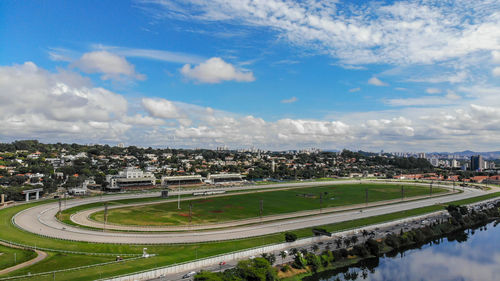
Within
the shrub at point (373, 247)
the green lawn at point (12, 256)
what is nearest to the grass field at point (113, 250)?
the green lawn at point (12, 256)

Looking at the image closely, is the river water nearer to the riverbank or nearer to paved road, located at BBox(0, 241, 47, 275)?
the riverbank

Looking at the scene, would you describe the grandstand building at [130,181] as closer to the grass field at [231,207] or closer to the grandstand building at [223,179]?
the grandstand building at [223,179]

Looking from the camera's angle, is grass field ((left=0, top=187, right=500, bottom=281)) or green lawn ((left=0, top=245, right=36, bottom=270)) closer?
grass field ((left=0, top=187, right=500, bottom=281))

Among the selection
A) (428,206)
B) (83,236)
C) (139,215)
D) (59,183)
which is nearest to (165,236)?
(83,236)

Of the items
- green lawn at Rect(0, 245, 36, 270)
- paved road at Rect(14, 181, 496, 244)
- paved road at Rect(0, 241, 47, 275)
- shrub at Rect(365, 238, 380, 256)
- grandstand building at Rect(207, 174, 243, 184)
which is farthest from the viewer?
grandstand building at Rect(207, 174, 243, 184)

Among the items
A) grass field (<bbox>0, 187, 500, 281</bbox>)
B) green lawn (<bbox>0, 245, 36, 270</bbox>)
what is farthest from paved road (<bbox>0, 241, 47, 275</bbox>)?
grass field (<bbox>0, 187, 500, 281</bbox>)

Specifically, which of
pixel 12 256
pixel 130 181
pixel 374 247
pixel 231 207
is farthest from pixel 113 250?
pixel 130 181

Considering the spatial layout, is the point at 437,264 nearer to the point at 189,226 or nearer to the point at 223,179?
the point at 189,226
